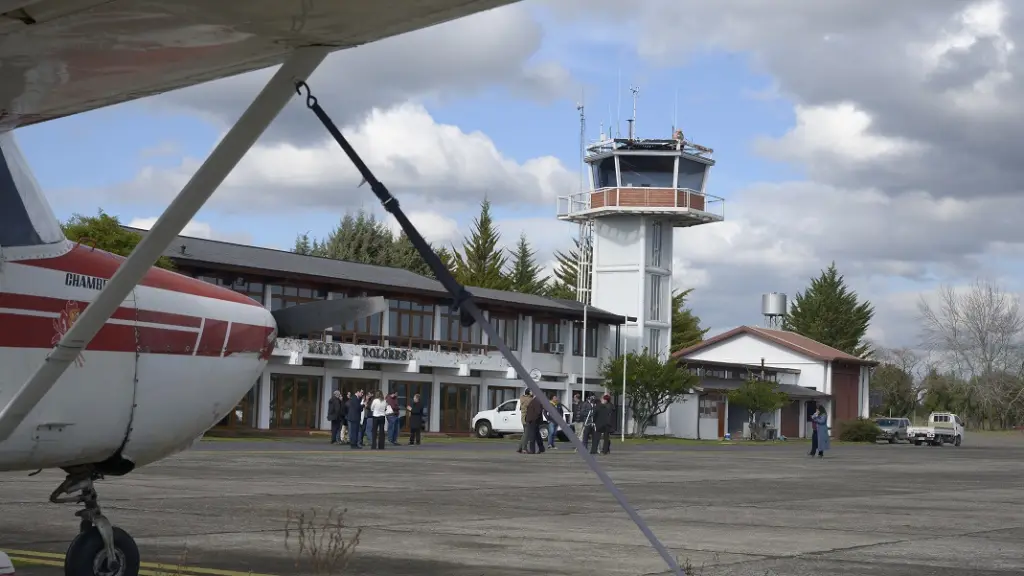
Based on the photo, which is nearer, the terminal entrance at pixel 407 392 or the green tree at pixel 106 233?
the green tree at pixel 106 233

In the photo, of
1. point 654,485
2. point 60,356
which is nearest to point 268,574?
point 60,356

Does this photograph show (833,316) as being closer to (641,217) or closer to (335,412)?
(641,217)

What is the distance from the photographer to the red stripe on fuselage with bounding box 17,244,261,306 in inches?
232

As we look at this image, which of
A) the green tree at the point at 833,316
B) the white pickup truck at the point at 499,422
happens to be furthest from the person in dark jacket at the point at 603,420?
the green tree at the point at 833,316

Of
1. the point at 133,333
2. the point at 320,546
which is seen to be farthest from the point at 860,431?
the point at 133,333

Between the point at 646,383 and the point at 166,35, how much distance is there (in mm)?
56213

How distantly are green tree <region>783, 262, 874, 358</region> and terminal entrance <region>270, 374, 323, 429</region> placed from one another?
68.3 meters

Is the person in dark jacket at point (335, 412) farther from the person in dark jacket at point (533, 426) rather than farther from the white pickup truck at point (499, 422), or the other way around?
the white pickup truck at point (499, 422)

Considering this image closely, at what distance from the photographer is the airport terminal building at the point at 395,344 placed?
47750 mm

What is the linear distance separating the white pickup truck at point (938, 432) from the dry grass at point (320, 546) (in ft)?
187

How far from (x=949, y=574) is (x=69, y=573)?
611 centimetres

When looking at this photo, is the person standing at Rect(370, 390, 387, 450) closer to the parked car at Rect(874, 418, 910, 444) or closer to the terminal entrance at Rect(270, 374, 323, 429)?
the terminal entrance at Rect(270, 374, 323, 429)

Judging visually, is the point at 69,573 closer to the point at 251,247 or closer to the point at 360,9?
the point at 360,9

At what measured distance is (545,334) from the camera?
2466 inches
